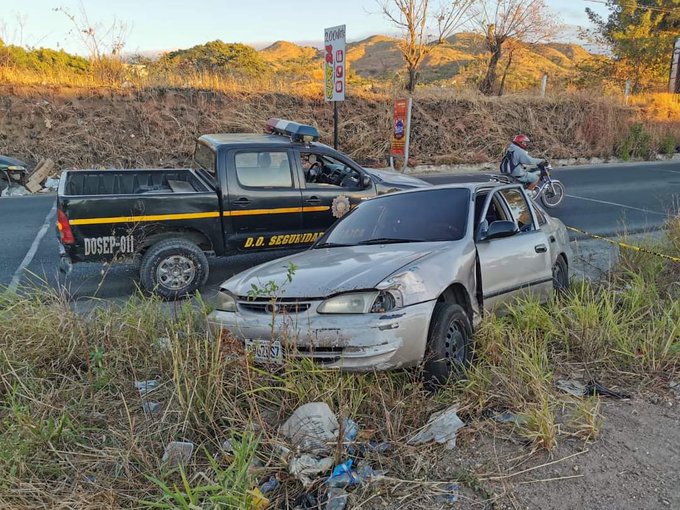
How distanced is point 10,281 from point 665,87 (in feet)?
149

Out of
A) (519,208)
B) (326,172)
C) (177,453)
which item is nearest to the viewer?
(177,453)

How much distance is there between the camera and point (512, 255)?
487 cm

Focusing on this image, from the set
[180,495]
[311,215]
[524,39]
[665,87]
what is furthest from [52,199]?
[665,87]

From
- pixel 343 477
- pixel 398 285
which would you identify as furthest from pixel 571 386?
pixel 343 477

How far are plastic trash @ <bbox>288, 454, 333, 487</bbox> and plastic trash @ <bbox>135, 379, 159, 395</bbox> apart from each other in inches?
48.2

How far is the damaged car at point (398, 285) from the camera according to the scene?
11.6ft

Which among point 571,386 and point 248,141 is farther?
point 248,141

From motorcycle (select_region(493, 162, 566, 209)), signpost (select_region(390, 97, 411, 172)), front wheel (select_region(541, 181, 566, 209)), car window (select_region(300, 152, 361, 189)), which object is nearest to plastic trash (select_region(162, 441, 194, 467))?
car window (select_region(300, 152, 361, 189))

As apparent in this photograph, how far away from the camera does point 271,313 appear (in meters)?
3.76

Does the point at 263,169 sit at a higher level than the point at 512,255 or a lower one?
higher

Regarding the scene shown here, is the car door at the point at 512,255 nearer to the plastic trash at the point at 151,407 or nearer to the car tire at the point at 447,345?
the car tire at the point at 447,345

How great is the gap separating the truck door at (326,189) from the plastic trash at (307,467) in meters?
4.57

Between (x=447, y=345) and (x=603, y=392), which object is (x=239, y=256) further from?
(x=603, y=392)

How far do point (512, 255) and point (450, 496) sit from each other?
2637 millimetres
